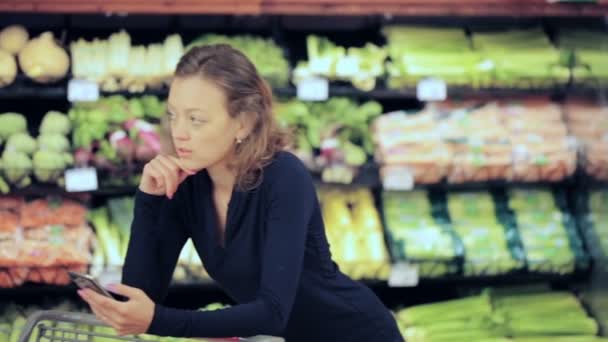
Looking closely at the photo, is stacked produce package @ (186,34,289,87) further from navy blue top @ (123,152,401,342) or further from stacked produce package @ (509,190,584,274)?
navy blue top @ (123,152,401,342)

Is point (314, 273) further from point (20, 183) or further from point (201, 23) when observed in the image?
point (201, 23)

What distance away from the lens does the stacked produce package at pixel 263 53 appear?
373 centimetres

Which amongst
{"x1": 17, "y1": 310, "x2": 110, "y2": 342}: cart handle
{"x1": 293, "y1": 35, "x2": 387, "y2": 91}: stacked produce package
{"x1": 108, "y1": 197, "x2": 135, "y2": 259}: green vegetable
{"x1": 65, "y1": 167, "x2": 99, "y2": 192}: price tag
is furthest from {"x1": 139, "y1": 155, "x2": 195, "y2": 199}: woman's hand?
{"x1": 108, "y1": 197, "x2": 135, "y2": 259}: green vegetable

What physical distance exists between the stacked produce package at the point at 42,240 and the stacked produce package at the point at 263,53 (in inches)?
34.0

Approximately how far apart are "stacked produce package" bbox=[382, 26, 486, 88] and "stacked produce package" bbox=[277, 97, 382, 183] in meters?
0.21

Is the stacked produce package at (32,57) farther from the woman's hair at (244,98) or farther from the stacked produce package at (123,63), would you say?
the woman's hair at (244,98)

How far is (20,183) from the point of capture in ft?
11.9

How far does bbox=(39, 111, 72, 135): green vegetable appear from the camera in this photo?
3.75m

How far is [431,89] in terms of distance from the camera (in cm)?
381

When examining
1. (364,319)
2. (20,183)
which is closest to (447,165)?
(20,183)

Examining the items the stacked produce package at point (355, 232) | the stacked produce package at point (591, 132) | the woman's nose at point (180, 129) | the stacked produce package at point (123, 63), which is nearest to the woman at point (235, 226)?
the woman's nose at point (180, 129)

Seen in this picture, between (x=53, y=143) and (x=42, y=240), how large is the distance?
1.28ft

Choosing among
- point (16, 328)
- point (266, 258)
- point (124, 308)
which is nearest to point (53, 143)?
point (16, 328)

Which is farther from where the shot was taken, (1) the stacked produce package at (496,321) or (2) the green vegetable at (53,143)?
(1) the stacked produce package at (496,321)
